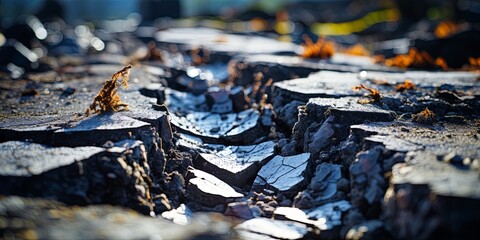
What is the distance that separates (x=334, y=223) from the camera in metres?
2.69

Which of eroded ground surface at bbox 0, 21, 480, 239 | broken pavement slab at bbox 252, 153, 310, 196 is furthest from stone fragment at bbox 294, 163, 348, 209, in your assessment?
broken pavement slab at bbox 252, 153, 310, 196

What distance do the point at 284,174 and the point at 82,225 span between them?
1.68 metres

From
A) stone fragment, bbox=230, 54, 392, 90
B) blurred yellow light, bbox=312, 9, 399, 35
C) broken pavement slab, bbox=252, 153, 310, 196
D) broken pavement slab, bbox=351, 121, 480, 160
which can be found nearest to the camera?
broken pavement slab, bbox=351, 121, 480, 160

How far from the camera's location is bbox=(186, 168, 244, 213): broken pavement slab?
306 cm

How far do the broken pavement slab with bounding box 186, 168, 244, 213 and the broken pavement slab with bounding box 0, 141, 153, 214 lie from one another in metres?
0.30

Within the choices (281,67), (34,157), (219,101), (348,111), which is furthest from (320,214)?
(281,67)

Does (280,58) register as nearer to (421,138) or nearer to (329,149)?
(329,149)

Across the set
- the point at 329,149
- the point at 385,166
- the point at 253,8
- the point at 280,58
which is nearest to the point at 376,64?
the point at 280,58

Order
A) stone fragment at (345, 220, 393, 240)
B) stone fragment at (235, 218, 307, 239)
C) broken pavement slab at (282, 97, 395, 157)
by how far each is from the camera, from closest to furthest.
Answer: stone fragment at (345, 220, 393, 240), stone fragment at (235, 218, 307, 239), broken pavement slab at (282, 97, 395, 157)

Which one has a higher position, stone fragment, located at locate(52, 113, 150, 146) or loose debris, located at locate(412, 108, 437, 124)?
stone fragment, located at locate(52, 113, 150, 146)

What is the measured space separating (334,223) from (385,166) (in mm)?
430

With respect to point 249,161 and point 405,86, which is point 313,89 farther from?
point 249,161

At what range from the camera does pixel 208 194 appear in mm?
3080

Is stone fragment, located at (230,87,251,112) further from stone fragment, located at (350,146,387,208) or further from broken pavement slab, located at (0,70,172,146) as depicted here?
stone fragment, located at (350,146,387,208)
